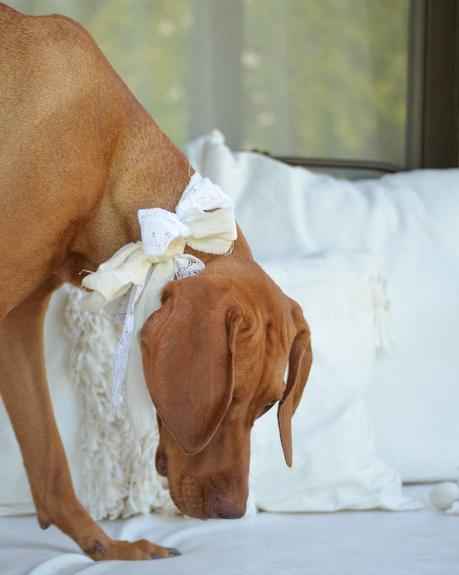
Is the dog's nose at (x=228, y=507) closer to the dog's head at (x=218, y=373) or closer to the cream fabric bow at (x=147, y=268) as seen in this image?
the dog's head at (x=218, y=373)

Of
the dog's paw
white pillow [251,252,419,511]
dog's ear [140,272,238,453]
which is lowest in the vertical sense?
the dog's paw

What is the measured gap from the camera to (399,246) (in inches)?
93.0

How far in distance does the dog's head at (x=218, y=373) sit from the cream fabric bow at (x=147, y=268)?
0.16 ft

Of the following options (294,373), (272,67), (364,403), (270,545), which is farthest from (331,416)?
(272,67)

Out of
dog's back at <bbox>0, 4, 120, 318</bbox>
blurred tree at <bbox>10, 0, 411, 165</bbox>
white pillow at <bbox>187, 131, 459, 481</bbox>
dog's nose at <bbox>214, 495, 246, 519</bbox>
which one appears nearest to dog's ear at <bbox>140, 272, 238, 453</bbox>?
dog's nose at <bbox>214, 495, 246, 519</bbox>

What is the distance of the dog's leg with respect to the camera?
5.90ft

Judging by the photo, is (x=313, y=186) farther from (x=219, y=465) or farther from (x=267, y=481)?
(x=219, y=465)

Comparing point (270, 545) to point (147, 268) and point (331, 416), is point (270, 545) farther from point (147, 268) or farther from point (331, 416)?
point (147, 268)

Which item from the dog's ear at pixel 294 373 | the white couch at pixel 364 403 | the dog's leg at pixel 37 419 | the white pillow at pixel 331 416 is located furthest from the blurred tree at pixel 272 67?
the dog's ear at pixel 294 373

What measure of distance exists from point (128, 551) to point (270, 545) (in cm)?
24

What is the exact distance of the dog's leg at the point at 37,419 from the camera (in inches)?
70.9

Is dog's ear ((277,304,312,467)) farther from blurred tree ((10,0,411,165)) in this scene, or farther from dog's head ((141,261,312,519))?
blurred tree ((10,0,411,165))

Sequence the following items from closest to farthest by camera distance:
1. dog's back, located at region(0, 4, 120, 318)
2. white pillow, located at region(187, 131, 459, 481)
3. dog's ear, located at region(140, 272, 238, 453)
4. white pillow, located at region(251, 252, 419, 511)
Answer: dog's ear, located at region(140, 272, 238, 453) < dog's back, located at region(0, 4, 120, 318) < white pillow, located at region(251, 252, 419, 511) < white pillow, located at region(187, 131, 459, 481)

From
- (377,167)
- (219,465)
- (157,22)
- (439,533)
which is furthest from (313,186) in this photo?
(219,465)
